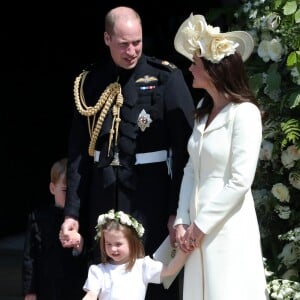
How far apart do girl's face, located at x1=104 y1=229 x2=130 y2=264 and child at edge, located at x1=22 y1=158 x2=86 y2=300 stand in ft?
1.39

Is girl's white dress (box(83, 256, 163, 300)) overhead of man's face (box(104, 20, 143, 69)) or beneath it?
beneath

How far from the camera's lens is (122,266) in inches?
156

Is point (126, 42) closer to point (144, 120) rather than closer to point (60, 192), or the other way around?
point (144, 120)

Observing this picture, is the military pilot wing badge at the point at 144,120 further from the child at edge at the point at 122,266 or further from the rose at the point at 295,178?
the rose at the point at 295,178

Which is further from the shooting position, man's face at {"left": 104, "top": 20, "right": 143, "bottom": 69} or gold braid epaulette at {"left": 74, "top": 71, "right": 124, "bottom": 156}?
gold braid epaulette at {"left": 74, "top": 71, "right": 124, "bottom": 156}

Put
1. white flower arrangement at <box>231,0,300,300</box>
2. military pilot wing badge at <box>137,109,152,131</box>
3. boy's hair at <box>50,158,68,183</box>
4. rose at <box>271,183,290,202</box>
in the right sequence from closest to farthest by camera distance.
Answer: military pilot wing badge at <box>137,109,152,131</box>, white flower arrangement at <box>231,0,300,300</box>, rose at <box>271,183,290,202</box>, boy's hair at <box>50,158,68,183</box>

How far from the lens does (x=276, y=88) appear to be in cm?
425

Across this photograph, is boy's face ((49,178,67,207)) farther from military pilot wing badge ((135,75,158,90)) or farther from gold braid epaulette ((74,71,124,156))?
military pilot wing badge ((135,75,158,90))

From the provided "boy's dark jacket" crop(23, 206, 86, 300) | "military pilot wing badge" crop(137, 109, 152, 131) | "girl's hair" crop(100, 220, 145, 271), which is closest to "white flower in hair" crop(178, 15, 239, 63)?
"military pilot wing badge" crop(137, 109, 152, 131)

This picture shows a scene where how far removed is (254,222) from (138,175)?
0.60 meters

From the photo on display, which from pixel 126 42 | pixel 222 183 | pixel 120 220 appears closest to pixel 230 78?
pixel 222 183

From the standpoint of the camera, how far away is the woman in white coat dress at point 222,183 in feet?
11.7

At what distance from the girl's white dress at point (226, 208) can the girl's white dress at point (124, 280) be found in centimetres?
23

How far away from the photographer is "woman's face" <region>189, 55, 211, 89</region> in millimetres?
3701
